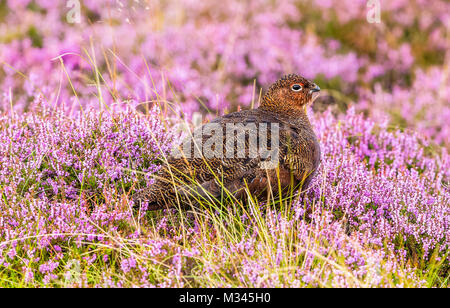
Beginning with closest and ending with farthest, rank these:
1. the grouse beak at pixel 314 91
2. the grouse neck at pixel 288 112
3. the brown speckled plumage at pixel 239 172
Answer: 1. the brown speckled plumage at pixel 239 172
2. the grouse neck at pixel 288 112
3. the grouse beak at pixel 314 91

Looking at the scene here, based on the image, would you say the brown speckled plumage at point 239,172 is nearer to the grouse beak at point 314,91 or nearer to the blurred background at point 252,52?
the grouse beak at point 314,91

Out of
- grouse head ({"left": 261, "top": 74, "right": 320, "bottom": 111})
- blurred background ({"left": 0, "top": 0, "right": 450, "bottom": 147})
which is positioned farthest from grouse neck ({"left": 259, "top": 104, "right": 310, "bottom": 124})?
blurred background ({"left": 0, "top": 0, "right": 450, "bottom": 147})

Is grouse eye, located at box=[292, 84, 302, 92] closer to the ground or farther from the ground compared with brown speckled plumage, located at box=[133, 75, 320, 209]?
farther from the ground

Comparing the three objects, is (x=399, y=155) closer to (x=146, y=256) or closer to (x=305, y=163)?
(x=305, y=163)

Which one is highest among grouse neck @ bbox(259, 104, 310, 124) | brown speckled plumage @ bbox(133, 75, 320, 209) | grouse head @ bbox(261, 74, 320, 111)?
grouse head @ bbox(261, 74, 320, 111)

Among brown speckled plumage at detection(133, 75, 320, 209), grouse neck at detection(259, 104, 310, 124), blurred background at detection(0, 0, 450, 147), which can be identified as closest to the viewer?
brown speckled plumage at detection(133, 75, 320, 209)

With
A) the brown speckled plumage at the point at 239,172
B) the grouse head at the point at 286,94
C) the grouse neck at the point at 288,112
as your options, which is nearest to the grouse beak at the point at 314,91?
the grouse head at the point at 286,94

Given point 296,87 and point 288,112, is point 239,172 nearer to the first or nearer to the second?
point 288,112

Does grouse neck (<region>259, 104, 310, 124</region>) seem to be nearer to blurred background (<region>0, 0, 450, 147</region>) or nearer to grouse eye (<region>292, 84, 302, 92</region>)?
grouse eye (<region>292, 84, 302, 92</region>)

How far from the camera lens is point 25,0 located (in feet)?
30.7

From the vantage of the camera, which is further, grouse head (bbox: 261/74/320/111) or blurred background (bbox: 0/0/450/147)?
blurred background (bbox: 0/0/450/147)

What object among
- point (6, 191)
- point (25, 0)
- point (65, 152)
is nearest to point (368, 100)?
point (65, 152)

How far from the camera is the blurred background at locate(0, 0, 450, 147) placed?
6.44m

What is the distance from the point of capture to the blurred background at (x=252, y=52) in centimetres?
644
